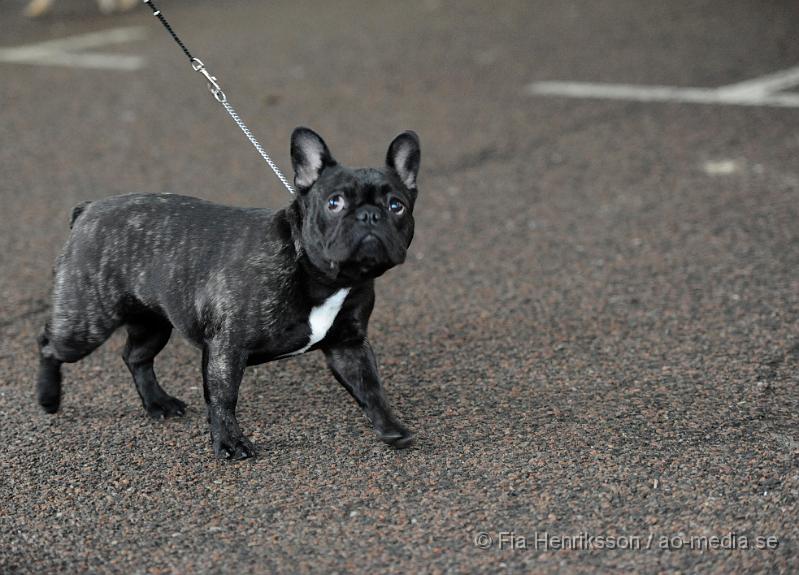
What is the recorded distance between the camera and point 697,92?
908 centimetres

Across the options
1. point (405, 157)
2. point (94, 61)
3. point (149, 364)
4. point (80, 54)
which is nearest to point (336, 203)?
point (405, 157)

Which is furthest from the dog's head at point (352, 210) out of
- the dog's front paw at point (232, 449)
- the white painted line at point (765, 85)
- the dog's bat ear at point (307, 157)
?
the white painted line at point (765, 85)

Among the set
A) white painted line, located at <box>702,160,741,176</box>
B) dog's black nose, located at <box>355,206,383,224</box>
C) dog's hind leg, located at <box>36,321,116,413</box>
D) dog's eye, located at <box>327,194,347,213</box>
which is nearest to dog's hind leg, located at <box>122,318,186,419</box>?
dog's hind leg, located at <box>36,321,116,413</box>

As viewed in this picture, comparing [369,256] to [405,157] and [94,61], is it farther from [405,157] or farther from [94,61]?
[94,61]

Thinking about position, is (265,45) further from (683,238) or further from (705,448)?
(705,448)

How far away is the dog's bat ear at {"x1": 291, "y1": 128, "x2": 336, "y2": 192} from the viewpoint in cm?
415

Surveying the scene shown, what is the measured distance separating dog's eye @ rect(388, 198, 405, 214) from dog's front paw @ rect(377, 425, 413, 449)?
837 mm

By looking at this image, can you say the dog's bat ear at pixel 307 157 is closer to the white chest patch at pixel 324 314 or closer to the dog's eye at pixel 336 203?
the dog's eye at pixel 336 203

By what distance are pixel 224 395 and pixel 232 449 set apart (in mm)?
219

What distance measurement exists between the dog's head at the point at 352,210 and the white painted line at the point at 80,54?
7.02m

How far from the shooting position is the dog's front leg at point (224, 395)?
13.8ft

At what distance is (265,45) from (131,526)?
812 centimetres

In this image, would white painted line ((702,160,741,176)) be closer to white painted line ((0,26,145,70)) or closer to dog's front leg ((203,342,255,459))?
dog's front leg ((203,342,255,459))

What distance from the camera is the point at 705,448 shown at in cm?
429
